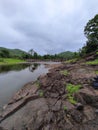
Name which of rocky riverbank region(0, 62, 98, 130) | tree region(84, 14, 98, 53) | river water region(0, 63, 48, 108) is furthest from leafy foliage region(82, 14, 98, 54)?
rocky riverbank region(0, 62, 98, 130)

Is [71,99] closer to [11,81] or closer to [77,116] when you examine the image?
[77,116]

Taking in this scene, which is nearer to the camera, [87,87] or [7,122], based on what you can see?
[7,122]

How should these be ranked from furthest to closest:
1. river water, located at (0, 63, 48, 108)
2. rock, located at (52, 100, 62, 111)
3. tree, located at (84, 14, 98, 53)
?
tree, located at (84, 14, 98, 53), river water, located at (0, 63, 48, 108), rock, located at (52, 100, 62, 111)

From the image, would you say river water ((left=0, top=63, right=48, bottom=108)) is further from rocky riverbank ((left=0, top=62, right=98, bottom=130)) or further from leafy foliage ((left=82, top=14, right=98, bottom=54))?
leafy foliage ((left=82, top=14, right=98, bottom=54))

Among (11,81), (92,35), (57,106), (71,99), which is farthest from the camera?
(92,35)

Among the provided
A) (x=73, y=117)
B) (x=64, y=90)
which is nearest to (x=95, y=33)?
(x=64, y=90)

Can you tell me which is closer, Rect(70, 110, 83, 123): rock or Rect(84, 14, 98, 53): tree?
Rect(70, 110, 83, 123): rock

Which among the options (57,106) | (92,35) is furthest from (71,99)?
(92,35)

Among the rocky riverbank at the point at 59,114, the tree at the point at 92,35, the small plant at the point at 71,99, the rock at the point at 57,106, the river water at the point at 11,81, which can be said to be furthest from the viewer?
the tree at the point at 92,35

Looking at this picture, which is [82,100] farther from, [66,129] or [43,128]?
[43,128]

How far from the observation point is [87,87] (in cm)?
1234

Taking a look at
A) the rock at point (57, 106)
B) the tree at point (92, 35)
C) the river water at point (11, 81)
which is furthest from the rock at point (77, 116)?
the tree at point (92, 35)

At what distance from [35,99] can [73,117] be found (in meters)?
5.35

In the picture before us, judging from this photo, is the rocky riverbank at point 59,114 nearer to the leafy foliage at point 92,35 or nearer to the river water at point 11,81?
the river water at point 11,81
